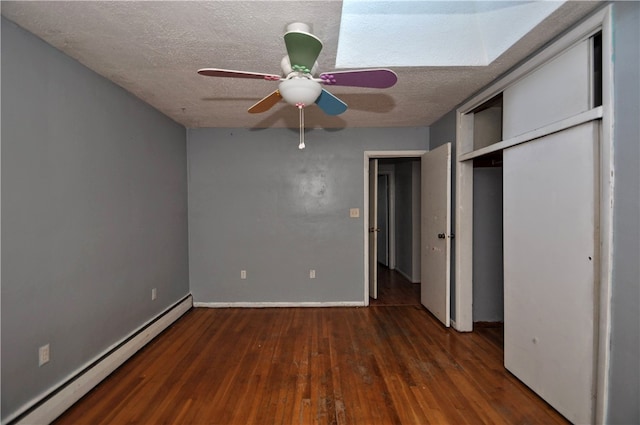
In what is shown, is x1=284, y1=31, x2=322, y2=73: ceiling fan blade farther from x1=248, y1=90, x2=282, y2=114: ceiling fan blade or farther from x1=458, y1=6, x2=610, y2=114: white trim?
x1=458, y1=6, x2=610, y2=114: white trim

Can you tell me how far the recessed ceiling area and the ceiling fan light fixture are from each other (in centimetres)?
72

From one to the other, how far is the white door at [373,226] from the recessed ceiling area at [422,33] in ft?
6.55

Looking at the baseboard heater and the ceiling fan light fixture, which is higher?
the ceiling fan light fixture

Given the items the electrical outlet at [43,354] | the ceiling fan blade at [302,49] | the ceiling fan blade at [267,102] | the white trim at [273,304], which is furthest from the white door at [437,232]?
the electrical outlet at [43,354]

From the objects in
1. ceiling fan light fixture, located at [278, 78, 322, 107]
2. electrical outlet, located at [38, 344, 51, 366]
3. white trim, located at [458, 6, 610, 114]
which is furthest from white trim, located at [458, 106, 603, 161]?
electrical outlet, located at [38, 344, 51, 366]

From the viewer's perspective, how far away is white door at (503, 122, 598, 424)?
5.06ft

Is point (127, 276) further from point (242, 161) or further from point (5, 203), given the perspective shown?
point (242, 161)

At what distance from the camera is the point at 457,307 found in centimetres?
290

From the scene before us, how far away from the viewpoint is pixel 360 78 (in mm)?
1476

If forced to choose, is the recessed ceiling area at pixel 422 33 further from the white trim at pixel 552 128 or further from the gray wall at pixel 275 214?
the gray wall at pixel 275 214

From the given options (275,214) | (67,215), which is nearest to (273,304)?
(275,214)

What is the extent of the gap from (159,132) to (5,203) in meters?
1.74

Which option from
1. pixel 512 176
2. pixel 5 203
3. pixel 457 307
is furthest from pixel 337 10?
pixel 457 307

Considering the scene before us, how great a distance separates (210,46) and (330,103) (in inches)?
32.9
